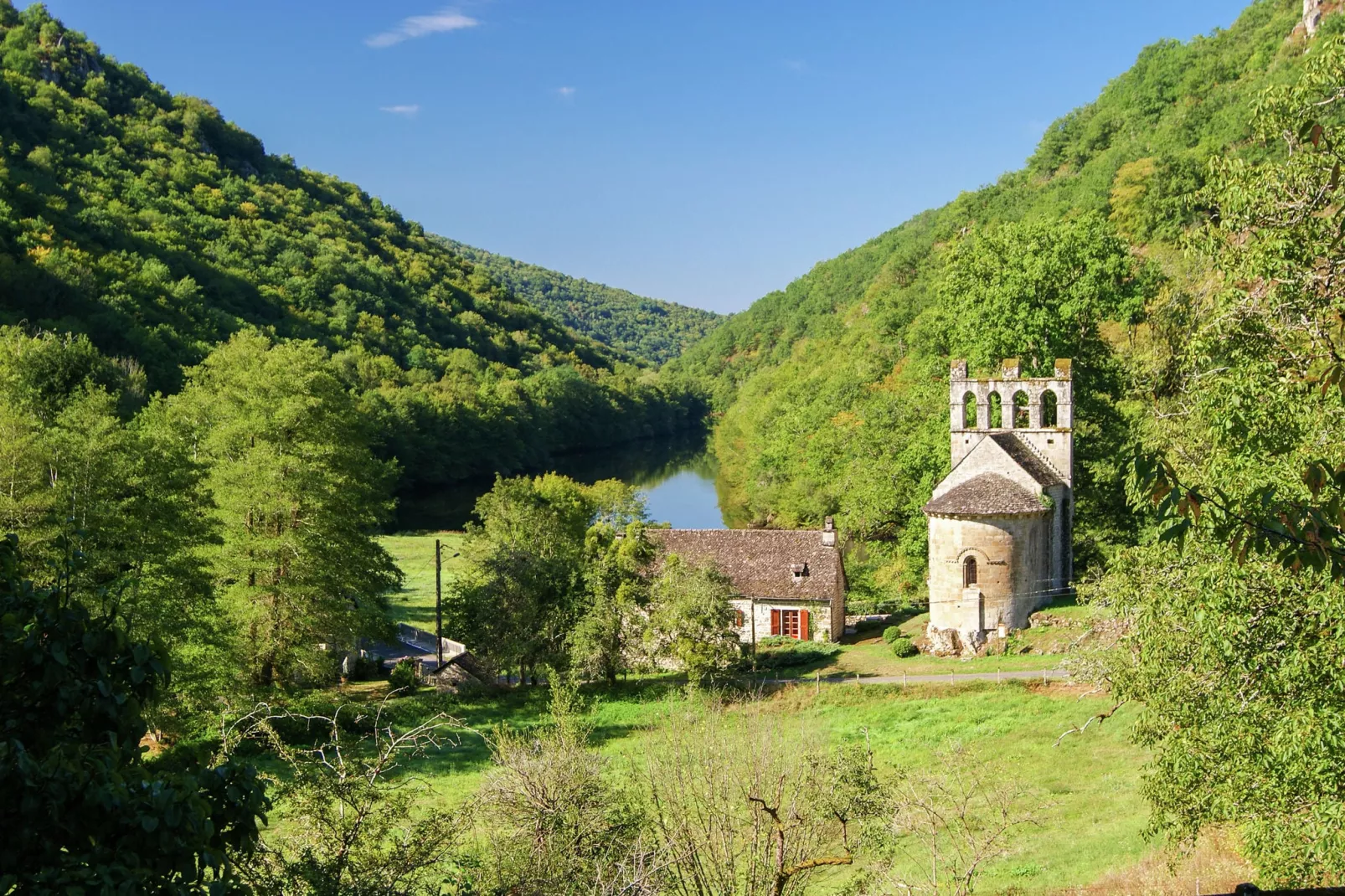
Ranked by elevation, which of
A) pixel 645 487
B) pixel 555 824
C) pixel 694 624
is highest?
pixel 645 487

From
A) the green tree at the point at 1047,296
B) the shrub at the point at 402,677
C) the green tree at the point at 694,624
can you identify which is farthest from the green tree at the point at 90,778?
the green tree at the point at 1047,296

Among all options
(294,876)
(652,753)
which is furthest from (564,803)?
(294,876)

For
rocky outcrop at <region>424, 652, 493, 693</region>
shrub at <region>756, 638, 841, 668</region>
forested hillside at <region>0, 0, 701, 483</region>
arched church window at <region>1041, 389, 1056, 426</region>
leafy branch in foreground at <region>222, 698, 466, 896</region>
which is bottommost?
rocky outcrop at <region>424, 652, 493, 693</region>

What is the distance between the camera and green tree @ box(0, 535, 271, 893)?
3.99 m

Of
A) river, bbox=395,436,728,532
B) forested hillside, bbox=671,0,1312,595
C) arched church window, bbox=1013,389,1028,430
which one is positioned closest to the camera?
arched church window, bbox=1013,389,1028,430

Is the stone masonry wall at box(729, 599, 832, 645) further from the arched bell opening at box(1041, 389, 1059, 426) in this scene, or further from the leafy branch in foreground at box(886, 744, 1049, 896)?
the leafy branch in foreground at box(886, 744, 1049, 896)

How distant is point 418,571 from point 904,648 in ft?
100

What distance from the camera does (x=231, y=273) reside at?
280 ft

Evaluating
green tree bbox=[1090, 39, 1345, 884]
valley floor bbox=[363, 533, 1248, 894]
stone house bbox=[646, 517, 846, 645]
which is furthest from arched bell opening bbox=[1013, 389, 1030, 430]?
green tree bbox=[1090, 39, 1345, 884]

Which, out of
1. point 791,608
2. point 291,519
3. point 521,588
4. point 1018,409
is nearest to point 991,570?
point 791,608

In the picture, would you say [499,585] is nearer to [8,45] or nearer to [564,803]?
[564,803]

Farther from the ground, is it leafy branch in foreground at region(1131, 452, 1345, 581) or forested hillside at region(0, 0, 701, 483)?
forested hillside at region(0, 0, 701, 483)

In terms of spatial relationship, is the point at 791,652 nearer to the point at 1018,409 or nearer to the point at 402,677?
the point at 1018,409

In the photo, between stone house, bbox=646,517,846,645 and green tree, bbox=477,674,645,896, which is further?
stone house, bbox=646,517,846,645
